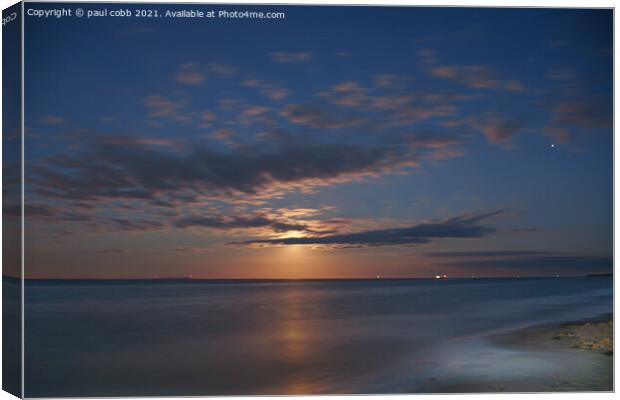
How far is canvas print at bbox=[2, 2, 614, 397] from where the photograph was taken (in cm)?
587

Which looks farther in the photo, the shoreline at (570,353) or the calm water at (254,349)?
the calm water at (254,349)

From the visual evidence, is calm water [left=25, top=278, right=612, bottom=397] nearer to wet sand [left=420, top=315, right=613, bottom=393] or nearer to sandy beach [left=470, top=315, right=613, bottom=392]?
wet sand [left=420, top=315, right=613, bottom=393]

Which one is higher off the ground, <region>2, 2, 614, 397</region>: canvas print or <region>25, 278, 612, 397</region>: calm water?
<region>2, 2, 614, 397</region>: canvas print

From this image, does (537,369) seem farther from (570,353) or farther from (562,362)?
(570,353)

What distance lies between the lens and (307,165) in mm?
7340

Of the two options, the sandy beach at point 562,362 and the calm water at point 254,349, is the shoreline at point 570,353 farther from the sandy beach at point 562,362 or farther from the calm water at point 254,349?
the calm water at point 254,349

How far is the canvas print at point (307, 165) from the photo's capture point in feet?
19.3

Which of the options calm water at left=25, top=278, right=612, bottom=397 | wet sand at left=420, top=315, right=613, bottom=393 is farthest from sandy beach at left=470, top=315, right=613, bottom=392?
calm water at left=25, top=278, right=612, bottom=397

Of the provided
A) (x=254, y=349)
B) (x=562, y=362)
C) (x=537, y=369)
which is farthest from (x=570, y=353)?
(x=254, y=349)

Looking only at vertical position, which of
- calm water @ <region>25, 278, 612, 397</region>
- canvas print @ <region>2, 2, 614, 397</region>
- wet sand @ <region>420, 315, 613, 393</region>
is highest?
canvas print @ <region>2, 2, 614, 397</region>

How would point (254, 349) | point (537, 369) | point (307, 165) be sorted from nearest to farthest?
point (537, 369) → point (307, 165) → point (254, 349)

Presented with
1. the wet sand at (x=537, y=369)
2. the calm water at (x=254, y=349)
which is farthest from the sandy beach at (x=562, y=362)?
the calm water at (x=254, y=349)

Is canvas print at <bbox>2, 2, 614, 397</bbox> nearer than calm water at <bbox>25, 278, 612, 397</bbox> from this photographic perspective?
Yes

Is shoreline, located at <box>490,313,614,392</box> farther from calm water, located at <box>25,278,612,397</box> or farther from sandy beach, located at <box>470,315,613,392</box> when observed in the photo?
calm water, located at <box>25,278,612,397</box>
